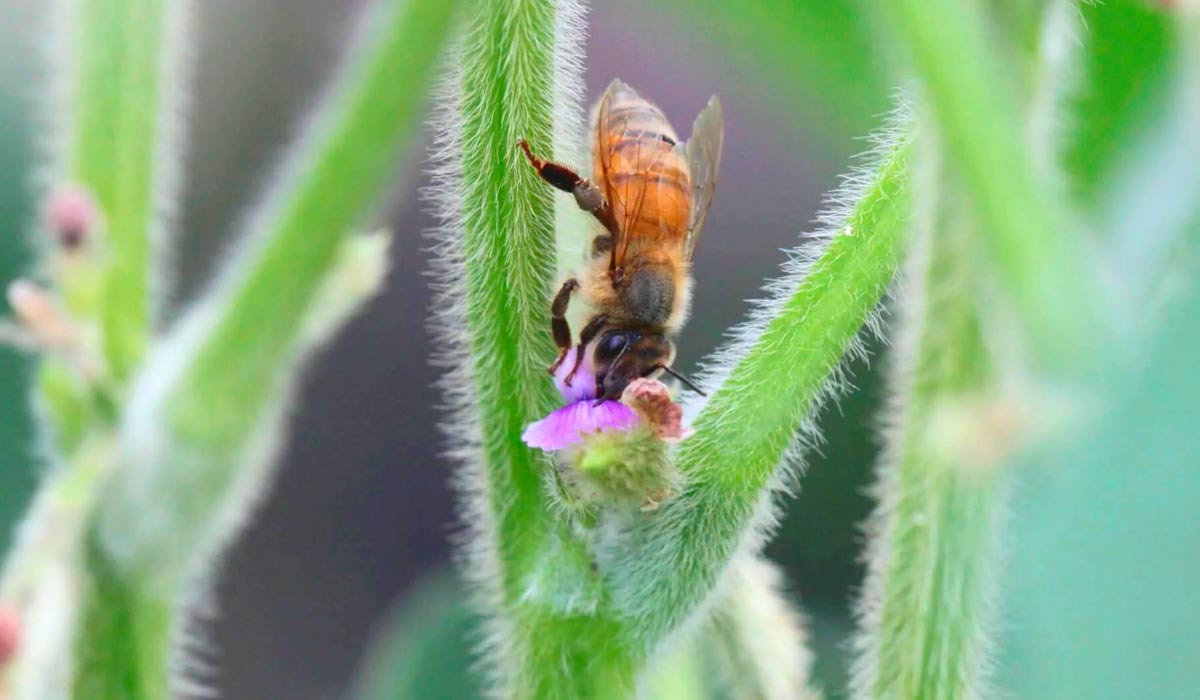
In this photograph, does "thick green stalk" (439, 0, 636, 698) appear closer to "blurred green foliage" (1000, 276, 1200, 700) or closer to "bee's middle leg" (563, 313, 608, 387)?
"bee's middle leg" (563, 313, 608, 387)

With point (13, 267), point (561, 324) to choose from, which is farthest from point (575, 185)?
point (13, 267)

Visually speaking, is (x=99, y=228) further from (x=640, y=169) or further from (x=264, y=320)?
(x=640, y=169)

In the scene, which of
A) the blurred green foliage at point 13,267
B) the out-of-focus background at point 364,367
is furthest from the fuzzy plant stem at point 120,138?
the out-of-focus background at point 364,367

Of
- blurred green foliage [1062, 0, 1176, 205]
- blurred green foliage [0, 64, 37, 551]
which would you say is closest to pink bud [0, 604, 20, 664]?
blurred green foliage [1062, 0, 1176, 205]

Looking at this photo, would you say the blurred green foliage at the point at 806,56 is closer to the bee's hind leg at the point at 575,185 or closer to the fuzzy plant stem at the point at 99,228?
the bee's hind leg at the point at 575,185

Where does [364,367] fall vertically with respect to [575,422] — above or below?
below
